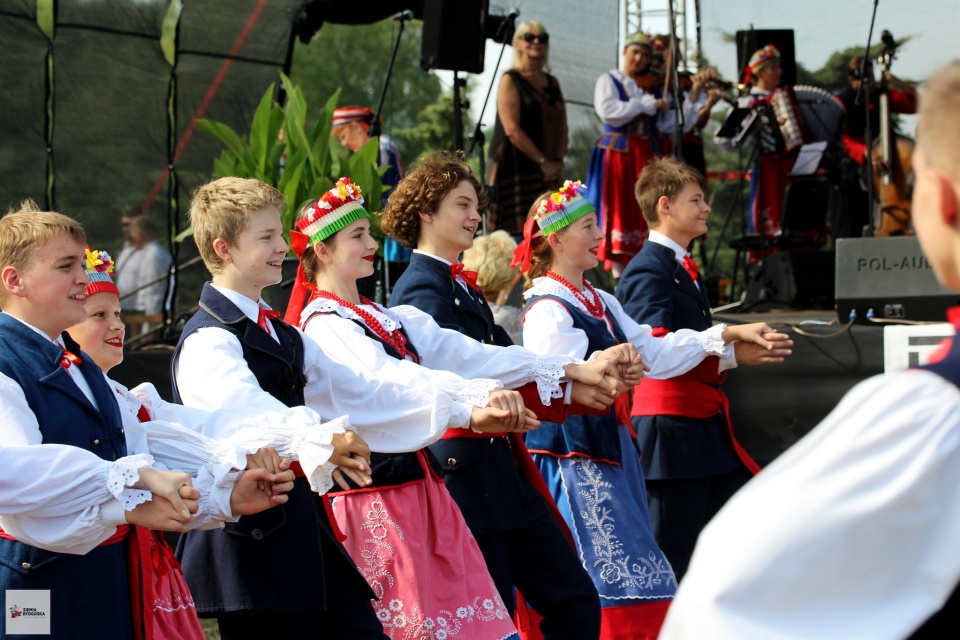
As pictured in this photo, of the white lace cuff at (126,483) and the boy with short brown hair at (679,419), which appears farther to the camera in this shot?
the boy with short brown hair at (679,419)

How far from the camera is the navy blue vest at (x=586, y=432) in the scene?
4.36 meters

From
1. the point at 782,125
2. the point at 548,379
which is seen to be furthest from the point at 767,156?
the point at 548,379

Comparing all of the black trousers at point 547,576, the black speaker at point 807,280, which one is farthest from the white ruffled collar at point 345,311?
the black speaker at point 807,280

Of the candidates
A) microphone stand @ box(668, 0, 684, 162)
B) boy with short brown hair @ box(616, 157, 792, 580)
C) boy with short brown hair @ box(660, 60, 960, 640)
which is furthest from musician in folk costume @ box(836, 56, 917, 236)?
boy with short brown hair @ box(660, 60, 960, 640)

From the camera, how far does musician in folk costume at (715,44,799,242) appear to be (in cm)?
909

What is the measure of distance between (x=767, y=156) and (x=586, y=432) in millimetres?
5465

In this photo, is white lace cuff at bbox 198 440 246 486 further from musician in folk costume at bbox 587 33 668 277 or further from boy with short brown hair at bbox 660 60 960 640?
musician in folk costume at bbox 587 33 668 277

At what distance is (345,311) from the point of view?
3.61 meters

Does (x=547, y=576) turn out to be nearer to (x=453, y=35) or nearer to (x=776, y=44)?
(x=453, y=35)

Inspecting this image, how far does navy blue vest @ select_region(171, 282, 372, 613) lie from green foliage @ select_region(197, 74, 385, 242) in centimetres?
282

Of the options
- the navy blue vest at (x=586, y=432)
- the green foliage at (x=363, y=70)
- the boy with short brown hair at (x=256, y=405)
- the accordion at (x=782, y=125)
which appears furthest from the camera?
the green foliage at (x=363, y=70)

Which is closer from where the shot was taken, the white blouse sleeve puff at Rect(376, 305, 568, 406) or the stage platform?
the white blouse sleeve puff at Rect(376, 305, 568, 406)

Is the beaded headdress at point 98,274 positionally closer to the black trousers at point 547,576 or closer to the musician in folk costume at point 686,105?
the black trousers at point 547,576

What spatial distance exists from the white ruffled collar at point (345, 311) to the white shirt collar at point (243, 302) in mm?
357
